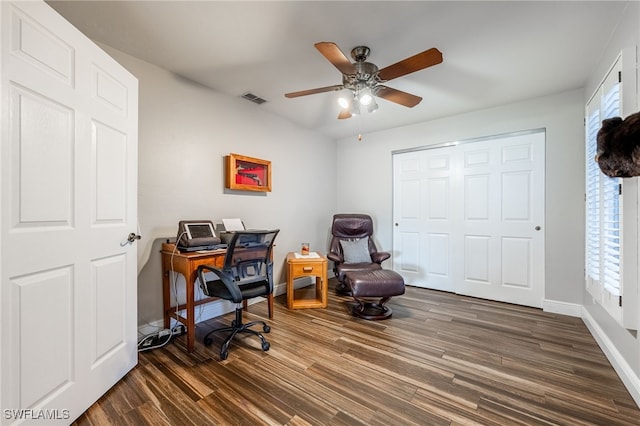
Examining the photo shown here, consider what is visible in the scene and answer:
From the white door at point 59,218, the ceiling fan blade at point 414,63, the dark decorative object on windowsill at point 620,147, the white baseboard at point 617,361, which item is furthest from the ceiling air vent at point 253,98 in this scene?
the white baseboard at point 617,361

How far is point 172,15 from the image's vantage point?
173cm

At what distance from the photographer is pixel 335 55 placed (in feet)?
5.57

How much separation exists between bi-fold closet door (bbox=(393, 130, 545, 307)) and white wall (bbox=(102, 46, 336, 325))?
1.66 meters

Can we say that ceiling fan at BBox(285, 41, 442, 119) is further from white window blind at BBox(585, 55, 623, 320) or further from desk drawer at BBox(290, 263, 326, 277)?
desk drawer at BBox(290, 263, 326, 277)

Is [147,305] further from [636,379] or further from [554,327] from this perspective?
[554,327]

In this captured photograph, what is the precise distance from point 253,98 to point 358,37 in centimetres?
155

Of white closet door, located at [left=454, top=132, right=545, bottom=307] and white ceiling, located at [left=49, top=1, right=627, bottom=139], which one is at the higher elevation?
white ceiling, located at [left=49, top=1, right=627, bottom=139]

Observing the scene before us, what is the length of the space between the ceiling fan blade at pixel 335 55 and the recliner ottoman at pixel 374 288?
76.7 inches

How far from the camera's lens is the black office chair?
77.3 inches

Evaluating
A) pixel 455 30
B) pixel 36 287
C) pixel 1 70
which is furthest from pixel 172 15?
pixel 455 30

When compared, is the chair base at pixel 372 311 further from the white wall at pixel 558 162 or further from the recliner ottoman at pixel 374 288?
the white wall at pixel 558 162

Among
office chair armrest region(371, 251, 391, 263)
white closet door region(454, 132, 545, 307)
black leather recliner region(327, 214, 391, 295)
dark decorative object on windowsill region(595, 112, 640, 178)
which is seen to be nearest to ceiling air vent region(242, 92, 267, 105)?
black leather recliner region(327, 214, 391, 295)

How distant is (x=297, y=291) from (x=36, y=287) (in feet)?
9.03

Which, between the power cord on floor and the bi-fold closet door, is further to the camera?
the bi-fold closet door
